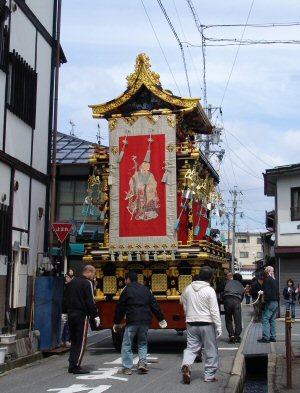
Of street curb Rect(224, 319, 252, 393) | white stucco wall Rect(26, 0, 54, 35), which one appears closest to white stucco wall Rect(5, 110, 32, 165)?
white stucco wall Rect(26, 0, 54, 35)

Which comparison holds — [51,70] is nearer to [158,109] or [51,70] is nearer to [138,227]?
[158,109]

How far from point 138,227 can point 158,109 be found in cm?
279

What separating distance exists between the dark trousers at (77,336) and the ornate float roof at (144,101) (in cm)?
554

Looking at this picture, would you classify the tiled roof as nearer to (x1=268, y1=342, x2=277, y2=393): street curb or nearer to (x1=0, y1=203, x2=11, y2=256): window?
(x1=0, y1=203, x2=11, y2=256): window

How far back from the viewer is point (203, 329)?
9.45 meters

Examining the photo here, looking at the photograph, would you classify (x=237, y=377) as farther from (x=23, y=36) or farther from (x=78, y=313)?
(x=23, y=36)

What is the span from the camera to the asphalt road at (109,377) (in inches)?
357

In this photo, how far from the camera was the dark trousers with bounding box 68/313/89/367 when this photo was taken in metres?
10.4

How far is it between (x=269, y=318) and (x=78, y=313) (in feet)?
19.4

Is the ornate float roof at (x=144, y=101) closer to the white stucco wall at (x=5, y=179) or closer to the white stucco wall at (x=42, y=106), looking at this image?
the white stucco wall at (x=42, y=106)

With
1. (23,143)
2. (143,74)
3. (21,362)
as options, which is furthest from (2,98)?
(21,362)

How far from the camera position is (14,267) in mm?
13992

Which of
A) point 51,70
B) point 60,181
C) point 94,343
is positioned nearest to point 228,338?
point 94,343

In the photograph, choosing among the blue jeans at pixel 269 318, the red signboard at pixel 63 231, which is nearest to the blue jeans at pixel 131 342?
the red signboard at pixel 63 231
